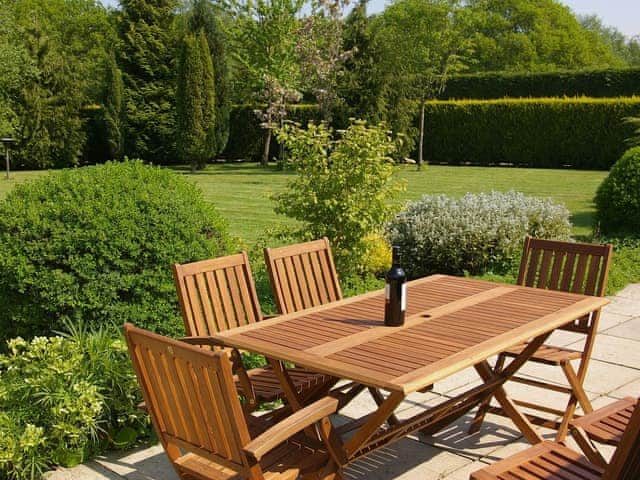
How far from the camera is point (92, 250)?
430 cm

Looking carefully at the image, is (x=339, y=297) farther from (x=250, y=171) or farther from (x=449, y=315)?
(x=250, y=171)

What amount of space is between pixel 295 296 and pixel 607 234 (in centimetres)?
769

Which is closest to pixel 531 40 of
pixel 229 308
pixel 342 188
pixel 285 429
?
pixel 342 188

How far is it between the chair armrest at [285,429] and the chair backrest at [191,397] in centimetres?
5

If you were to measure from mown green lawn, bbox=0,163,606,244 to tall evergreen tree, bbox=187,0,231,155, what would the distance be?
1278mm

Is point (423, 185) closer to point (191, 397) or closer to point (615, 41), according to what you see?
point (191, 397)

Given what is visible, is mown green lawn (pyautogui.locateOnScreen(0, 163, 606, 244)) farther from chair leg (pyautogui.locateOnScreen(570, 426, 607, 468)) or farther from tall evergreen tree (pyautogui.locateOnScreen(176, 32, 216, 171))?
chair leg (pyautogui.locateOnScreen(570, 426, 607, 468))

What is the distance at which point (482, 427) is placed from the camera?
3.95 meters

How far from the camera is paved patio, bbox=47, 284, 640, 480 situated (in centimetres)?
339

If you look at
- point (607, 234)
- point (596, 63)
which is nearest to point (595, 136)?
point (607, 234)

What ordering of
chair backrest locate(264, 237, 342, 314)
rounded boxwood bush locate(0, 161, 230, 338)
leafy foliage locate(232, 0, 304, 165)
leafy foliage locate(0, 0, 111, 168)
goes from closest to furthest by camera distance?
chair backrest locate(264, 237, 342, 314) < rounded boxwood bush locate(0, 161, 230, 338) < leafy foliage locate(232, 0, 304, 165) < leafy foliage locate(0, 0, 111, 168)

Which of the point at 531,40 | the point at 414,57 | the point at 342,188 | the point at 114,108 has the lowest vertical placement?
the point at 342,188

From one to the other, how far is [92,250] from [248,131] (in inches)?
856

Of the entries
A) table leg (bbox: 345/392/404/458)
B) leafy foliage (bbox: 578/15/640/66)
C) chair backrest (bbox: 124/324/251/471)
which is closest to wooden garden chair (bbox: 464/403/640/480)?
table leg (bbox: 345/392/404/458)
